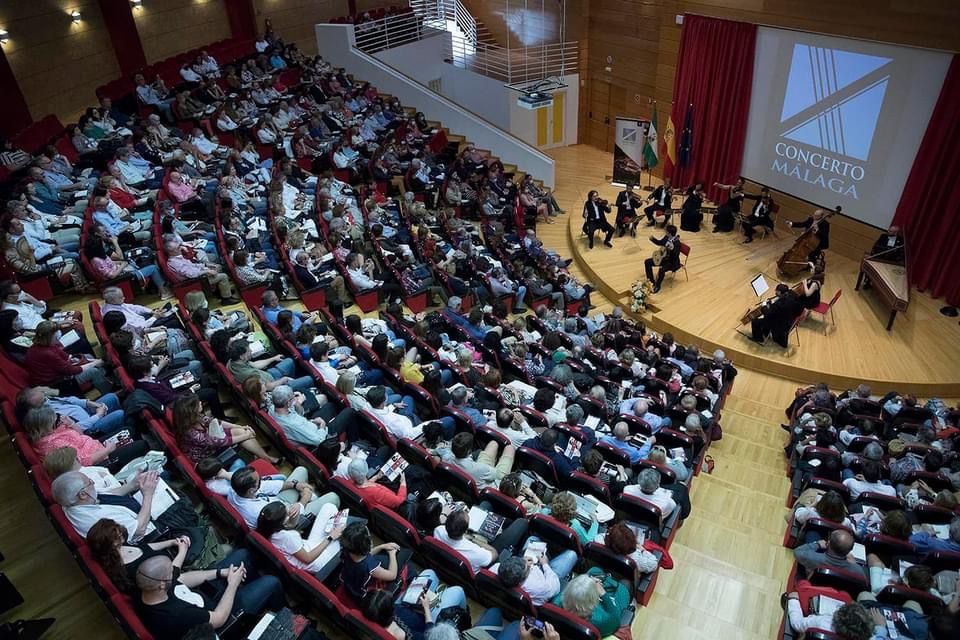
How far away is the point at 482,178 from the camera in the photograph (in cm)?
1147

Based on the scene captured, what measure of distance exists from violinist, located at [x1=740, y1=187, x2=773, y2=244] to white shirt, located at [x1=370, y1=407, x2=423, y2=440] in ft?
24.1

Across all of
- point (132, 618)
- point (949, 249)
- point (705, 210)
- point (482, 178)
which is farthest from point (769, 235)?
point (132, 618)

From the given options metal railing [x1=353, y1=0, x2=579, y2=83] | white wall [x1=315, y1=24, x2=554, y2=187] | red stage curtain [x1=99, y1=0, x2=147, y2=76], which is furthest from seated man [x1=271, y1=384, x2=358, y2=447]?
metal railing [x1=353, y1=0, x2=579, y2=83]

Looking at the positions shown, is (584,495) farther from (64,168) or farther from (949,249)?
(64,168)

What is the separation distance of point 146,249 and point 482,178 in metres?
6.22

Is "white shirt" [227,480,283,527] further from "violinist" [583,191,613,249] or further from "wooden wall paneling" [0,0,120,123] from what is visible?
"wooden wall paneling" [0,0,120,123]

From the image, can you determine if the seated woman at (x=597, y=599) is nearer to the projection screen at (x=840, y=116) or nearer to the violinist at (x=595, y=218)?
the violinist at (x=595, y=218)

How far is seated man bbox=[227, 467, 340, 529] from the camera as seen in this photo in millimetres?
3613

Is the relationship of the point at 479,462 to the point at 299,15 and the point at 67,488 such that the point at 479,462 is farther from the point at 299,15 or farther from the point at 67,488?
the point at 299,15

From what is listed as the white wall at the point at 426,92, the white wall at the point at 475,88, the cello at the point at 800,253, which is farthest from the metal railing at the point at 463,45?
the cello at the point at 800,253

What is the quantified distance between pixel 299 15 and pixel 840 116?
42.1ft

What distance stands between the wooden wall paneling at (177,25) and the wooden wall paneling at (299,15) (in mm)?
1041

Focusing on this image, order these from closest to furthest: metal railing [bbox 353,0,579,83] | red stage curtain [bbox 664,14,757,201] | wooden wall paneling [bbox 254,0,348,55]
→ 1. red stage curtain [bbox 664,14,757,201]
2. metal railing [bbox 353,0,579,83]
3. wooden wall paneling [bbox 254,0,348,55]

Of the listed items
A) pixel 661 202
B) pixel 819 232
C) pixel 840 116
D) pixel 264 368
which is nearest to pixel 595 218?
pixel 661 202
